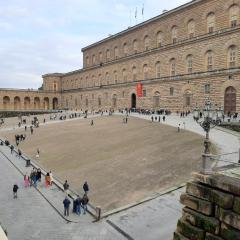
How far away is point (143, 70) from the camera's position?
2143 inches

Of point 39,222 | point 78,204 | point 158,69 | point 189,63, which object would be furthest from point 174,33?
point 39,222

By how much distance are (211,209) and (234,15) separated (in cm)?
3672

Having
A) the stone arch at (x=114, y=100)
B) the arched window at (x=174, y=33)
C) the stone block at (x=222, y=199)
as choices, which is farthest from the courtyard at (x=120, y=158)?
the stone arch at (x=114, y=100)

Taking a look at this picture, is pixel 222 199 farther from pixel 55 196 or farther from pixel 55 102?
pixel 55 102

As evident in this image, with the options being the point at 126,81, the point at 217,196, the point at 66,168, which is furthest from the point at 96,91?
the point at 217,196

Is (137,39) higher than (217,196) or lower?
higher

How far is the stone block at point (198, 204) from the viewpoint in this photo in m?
7.24

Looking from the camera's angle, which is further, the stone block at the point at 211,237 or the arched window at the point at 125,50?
the arched window at the point at 125,50

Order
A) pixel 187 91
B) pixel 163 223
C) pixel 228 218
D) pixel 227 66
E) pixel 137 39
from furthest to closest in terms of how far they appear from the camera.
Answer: pixel 137 39 < pixel 187 91 < pixel 227 66 < pixel 163 223 < pixel 228 218

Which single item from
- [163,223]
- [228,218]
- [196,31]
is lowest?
[163,223]

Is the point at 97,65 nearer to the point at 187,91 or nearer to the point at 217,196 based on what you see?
the point at 187,91

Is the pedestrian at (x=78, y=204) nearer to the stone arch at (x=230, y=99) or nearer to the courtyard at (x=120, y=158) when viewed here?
the courtyard at (x=120, y=158)

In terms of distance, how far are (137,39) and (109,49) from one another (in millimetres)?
10820

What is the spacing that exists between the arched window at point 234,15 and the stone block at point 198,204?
116ft
